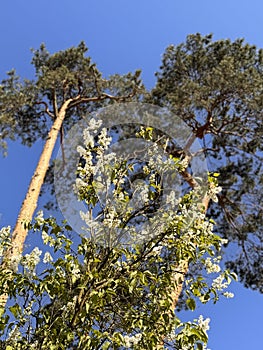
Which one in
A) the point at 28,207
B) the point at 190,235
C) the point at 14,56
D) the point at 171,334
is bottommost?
the point at 171,334

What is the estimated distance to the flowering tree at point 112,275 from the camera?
8.00ft

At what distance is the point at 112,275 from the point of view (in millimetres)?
2650

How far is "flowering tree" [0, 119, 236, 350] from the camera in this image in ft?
8.00

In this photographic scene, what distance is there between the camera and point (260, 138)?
28.3 ft

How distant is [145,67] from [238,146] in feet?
8.94

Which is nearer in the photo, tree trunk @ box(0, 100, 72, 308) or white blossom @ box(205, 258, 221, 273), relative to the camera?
white blossom @ box(205, 258, 221, 273)

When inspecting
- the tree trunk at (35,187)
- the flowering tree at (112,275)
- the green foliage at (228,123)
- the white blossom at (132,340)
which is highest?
the green foliage at (228,123)

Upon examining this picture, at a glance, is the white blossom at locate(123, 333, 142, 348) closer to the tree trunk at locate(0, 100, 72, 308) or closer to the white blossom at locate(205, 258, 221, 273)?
the white blossom at locate(205, 258, 221, 273)

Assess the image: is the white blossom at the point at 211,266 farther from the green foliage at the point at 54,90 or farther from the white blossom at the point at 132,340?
the green foliage at the point at 54,90

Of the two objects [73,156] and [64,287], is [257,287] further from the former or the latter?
[64,287]

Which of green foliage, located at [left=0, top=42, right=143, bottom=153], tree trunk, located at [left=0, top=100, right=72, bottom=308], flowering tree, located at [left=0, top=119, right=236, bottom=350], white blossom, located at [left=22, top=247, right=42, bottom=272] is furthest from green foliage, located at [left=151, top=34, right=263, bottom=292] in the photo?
white blossom, located at [left=22, top=247, right=42, bottom=272]

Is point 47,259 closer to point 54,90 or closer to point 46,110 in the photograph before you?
point 54,90

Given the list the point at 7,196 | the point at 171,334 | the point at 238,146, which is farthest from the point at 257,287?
the point at 171,334

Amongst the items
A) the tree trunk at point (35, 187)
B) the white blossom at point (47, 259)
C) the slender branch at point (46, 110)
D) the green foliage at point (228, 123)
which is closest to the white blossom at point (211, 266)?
the white blossom at point (47, 259)
